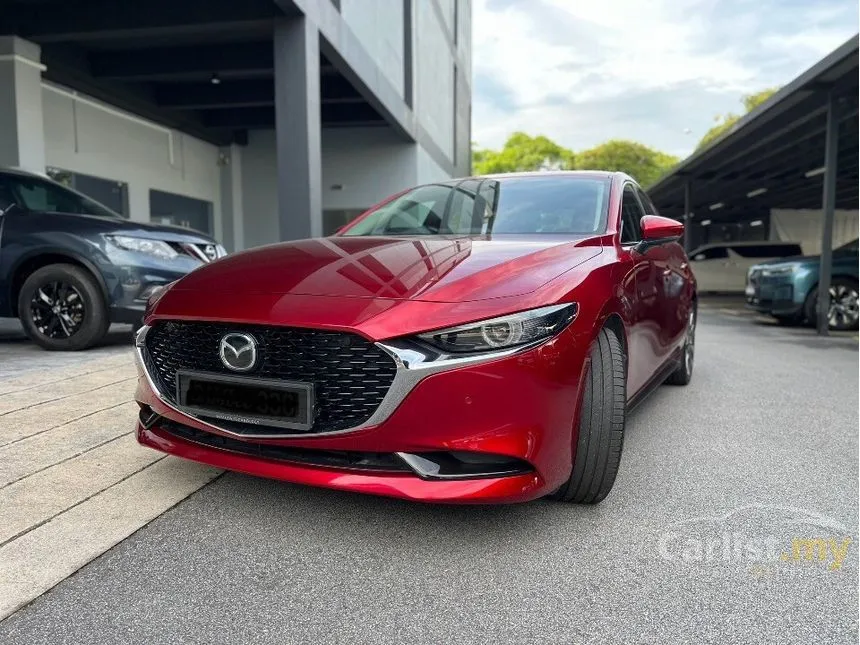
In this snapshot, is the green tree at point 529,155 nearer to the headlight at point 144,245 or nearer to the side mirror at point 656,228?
the headlight at point 144,245

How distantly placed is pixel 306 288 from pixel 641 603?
4.79 ft

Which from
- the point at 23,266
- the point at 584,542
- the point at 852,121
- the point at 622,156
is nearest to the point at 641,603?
the point at 584,542

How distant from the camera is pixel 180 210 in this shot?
1510cm

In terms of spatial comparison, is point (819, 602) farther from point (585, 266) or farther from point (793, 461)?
point (793, 461)

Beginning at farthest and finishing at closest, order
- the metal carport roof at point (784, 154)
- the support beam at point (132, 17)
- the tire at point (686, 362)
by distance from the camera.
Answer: the metal carport roof at point (784, 154) → the support beam at point (132, 17) → the tire at point (686, 362)

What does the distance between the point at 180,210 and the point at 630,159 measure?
4324 cm

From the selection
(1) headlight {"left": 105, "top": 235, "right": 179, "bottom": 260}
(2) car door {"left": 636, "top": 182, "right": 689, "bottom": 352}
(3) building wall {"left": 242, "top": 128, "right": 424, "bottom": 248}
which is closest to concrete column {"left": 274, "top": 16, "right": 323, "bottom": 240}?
(1) headlight {"left": 105, "top": 235, "right": 179, "bottom": 260}

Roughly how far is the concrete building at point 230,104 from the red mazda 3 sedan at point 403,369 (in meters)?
5.53

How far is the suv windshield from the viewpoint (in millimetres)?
5645

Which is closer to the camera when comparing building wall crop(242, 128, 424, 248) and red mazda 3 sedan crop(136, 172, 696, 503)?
red mazda 3 sedan crop(136, 172, 696, 503)

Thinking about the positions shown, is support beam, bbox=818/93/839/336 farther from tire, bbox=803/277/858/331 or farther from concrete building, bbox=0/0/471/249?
concrete building, bbox=0/0/471/249

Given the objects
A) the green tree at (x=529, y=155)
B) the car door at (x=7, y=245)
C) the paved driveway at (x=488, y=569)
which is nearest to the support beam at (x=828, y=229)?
the paved driveway at (x=488, y=569)

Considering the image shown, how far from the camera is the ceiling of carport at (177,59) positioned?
811 centimetres

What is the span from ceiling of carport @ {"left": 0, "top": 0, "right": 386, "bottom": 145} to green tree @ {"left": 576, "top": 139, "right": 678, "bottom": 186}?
39876mm
